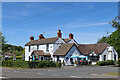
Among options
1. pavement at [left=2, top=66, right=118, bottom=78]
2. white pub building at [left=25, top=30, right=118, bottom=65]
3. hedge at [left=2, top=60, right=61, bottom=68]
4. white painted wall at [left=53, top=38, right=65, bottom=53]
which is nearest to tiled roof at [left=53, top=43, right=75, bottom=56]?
white pub building at [left=25, top=30, right=118, bottom=65]

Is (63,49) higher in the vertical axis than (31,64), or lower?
higher

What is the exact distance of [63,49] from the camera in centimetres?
4325

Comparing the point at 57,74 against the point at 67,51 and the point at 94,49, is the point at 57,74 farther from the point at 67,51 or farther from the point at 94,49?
the point at 94,49

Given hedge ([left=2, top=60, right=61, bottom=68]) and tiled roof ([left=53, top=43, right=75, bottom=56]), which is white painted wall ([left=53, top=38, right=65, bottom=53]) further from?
hedge ([left=2, top=60, right=61, bottom=68])

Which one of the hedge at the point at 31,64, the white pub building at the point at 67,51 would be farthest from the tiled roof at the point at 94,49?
the hedge at the point at 31,64

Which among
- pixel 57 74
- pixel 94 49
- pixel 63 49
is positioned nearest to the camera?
pixel 57 74

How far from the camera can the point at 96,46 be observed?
161ft

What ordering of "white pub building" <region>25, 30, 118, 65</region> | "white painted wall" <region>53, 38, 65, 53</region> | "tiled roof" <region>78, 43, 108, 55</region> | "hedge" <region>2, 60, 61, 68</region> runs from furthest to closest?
"tiled roof" <region>78, 43, 108, 55</region>
"white painted wall" <region>53, 38, 65, 53</region>
"white pub building" <region>25, 30, 118, 65</region>
"hedge" <region>2, 60, 61, 68</region>

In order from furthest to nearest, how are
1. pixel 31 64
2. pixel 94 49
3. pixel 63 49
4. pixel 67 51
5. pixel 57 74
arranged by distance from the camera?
pixel 94 49, pixel 63 49, pixel 67 51, pixel 31 64, pixel 57 74

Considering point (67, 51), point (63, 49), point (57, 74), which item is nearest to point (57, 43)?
point (63, 49)

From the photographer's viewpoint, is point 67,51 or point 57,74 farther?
point 67,51

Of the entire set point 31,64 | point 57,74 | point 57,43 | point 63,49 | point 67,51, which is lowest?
point 57,74

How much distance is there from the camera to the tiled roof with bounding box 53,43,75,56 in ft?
136

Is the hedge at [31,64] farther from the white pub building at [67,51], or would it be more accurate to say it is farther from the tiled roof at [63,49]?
the white pub building at [67,51]
